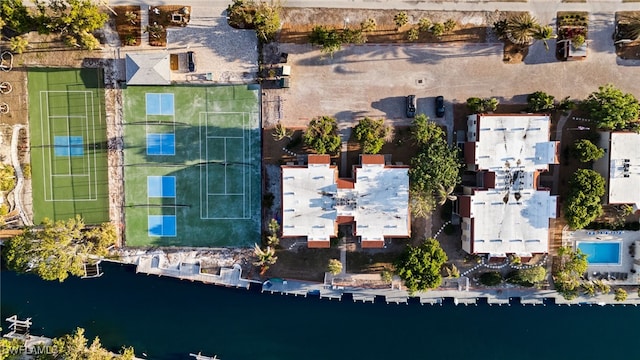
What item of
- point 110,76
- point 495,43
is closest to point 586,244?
point 495,43

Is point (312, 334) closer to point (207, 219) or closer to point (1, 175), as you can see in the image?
point (207, 219)

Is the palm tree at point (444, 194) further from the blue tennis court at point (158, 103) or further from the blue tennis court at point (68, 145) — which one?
the blue tennis court at point (68, 145)

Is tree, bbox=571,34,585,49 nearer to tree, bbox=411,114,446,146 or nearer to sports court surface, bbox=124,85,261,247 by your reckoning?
tree, bbox=411,114,446,146

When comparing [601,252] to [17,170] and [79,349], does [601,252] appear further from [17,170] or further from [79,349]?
[17,170]

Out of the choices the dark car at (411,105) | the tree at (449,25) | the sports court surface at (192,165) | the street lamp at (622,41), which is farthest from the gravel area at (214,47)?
the street lamp at (622,41)

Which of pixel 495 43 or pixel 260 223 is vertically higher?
pixel 495 43

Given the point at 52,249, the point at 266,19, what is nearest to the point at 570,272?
the point at 266,19

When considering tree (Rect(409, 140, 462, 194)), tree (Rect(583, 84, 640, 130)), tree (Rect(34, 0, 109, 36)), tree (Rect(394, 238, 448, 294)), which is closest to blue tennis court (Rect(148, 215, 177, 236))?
tree (Rect(34, 0, 109, 36))
